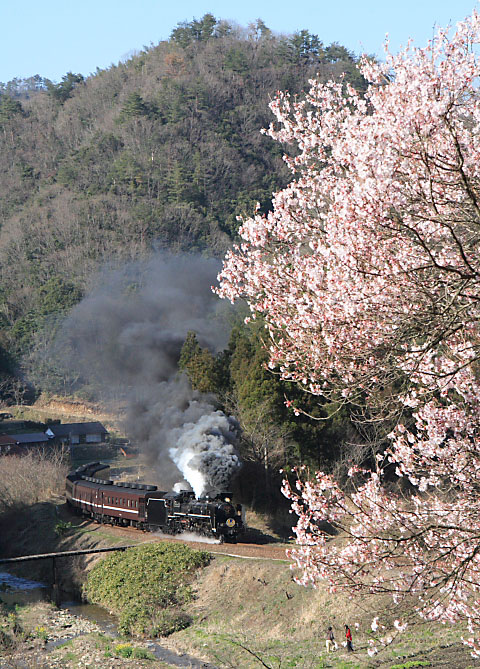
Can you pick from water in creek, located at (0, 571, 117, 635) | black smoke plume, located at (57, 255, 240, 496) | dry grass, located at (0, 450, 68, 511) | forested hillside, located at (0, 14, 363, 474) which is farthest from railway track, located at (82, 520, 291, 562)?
forested hillside, located at (0, 14, 363, 474)

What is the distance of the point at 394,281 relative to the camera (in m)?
8.88

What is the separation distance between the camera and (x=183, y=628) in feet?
88.4

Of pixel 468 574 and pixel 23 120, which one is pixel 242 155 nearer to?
pixel 23 120

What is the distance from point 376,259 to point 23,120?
12577cm

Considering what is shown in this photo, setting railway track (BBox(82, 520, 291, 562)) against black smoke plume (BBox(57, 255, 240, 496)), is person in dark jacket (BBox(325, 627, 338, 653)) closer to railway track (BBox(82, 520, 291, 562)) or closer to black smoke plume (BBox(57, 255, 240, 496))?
railway track (BBox(82, 520, 291, 562))

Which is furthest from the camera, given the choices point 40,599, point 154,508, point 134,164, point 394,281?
point 134,164

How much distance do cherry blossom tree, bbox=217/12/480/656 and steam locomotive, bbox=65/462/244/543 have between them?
19.1 m

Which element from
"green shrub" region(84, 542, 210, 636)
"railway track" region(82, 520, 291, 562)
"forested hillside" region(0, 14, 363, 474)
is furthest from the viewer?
"forested hillside" region(0, 14, 363, 474)

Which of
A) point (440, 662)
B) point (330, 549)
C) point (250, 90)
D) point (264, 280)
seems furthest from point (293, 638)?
point (250, 90)

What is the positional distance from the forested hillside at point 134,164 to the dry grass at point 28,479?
15297 mm

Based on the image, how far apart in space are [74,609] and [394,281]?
1100 inches

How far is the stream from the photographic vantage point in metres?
23.5

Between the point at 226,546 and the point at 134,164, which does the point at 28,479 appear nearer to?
the point at 226,546

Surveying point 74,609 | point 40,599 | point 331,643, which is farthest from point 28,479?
point 331,643
